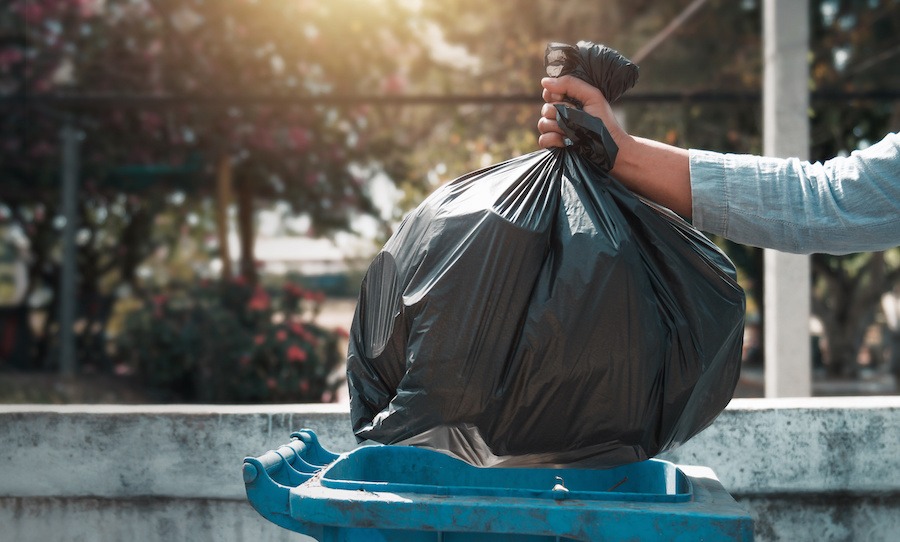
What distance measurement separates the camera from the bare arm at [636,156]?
6.24 feet

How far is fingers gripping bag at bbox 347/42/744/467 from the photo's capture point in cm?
162

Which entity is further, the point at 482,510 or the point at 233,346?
the point at 233,346

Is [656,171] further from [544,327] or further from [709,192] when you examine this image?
[544,327]

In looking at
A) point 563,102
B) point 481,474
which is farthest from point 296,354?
point 563,102

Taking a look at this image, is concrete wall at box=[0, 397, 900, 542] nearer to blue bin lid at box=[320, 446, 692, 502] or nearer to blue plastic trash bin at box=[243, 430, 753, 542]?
blue bin lid at box=[320, 446, 692, 502]

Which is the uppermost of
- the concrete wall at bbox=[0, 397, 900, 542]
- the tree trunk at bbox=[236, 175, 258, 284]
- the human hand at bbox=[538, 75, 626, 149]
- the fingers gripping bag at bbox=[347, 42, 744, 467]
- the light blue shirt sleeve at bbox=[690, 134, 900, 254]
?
the tree trunk at bbox=[236, 175, 258, 284]

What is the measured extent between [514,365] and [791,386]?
10.0 ft

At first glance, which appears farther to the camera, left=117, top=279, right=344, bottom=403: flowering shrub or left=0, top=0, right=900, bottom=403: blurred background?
left=0, top=0, right=900, bottom=403: blurred background

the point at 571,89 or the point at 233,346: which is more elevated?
the point at 571,89

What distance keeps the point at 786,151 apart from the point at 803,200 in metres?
2.84

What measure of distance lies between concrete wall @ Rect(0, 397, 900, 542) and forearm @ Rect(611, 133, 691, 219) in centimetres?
92

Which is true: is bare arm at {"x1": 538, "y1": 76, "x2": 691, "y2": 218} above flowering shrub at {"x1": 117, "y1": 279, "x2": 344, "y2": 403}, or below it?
above

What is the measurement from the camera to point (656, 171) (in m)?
1.91

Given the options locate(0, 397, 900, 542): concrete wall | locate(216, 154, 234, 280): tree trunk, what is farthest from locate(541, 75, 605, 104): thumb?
locate(216, 154, 234, 280): tree trunk
